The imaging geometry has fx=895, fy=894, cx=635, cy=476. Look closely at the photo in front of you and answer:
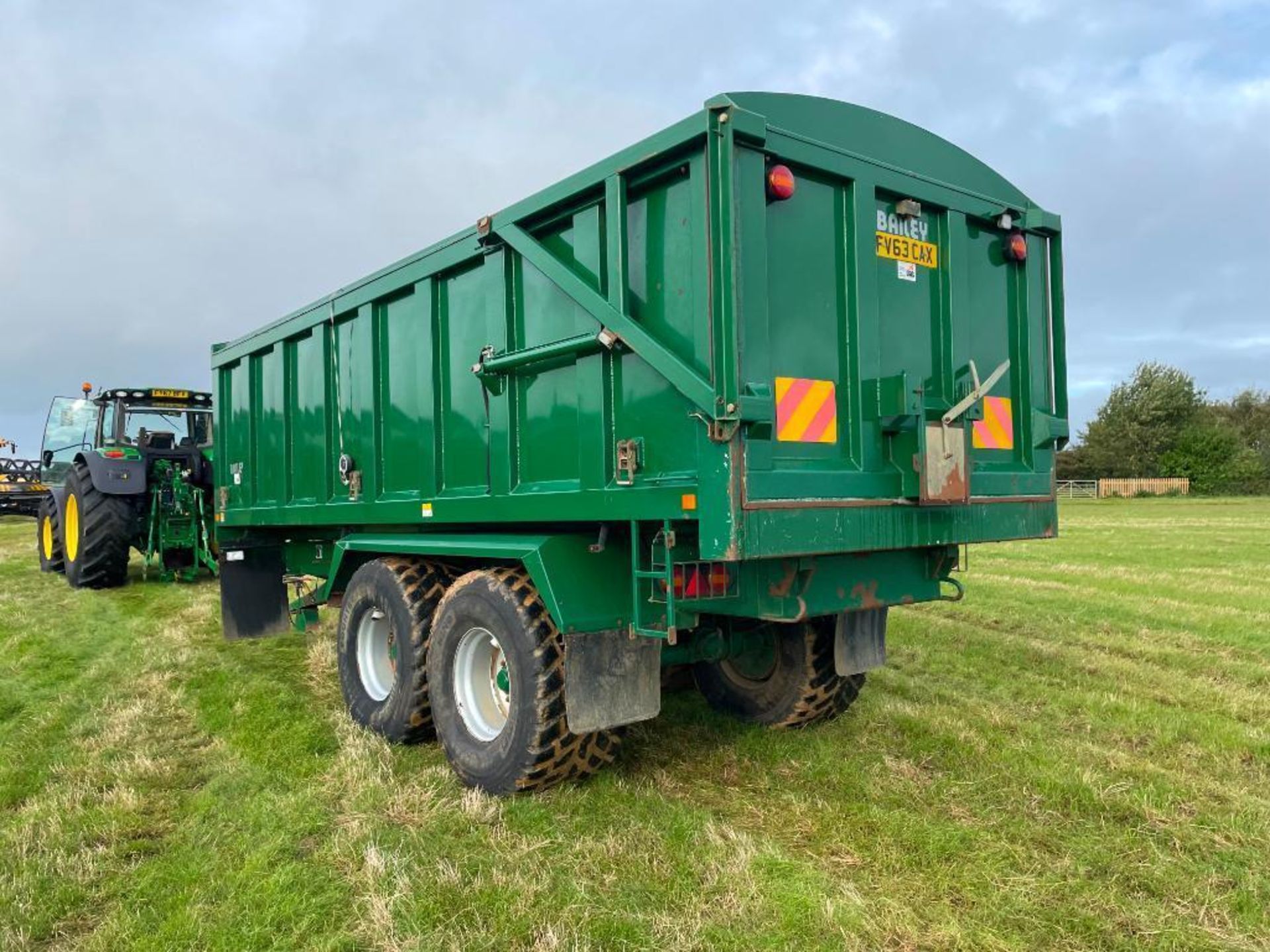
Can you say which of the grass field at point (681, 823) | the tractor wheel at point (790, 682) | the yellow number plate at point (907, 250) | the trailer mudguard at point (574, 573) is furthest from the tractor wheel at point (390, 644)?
the yellow number plate at point (907, 250)

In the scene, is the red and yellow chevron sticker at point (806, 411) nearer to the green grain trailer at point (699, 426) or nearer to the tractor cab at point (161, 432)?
the green grain trailer at point (699, 426)

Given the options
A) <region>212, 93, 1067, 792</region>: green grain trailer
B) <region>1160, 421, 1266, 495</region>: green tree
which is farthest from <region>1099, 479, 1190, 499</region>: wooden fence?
<region>212, 93, 1067, 792</region>: green grain trailer

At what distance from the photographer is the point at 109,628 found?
8.25 metres

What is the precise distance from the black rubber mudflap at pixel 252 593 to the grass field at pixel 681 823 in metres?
0.95

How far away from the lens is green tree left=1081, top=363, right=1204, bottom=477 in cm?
5672

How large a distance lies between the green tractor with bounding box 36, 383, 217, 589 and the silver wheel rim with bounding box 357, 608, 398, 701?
6.49 meters

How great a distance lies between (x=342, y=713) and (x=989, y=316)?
4.27 m

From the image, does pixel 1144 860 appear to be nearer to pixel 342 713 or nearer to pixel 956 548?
pixel 956 548

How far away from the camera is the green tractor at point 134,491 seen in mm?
10758

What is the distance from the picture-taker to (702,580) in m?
3.56

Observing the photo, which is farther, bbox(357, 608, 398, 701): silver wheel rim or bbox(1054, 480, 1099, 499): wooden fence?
bbox(1054, 480, 1099, 499): wooden fence

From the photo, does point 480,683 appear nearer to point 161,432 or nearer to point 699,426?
point 699,426

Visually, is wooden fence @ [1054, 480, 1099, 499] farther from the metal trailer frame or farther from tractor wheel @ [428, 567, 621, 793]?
tractor wheel @ [428, 567, 621, 793]

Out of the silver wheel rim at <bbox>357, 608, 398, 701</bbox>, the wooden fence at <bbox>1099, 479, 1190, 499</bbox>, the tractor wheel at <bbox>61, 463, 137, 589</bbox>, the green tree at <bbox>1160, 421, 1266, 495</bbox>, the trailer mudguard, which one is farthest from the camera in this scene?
the wooden fence at <bbox>1099, 479, 1190, 499</bbox>
